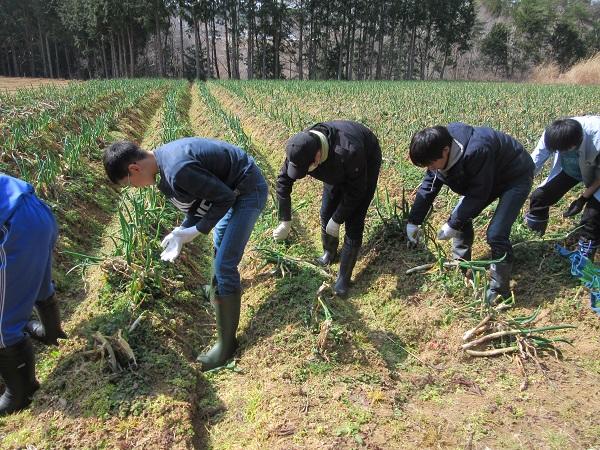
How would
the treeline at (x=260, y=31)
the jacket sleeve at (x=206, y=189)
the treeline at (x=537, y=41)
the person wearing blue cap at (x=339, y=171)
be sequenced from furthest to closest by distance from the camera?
the treeline at (x=537, y=41) < the treeline at (x=260, y=31) < the person wearing blue cap at (x=339, y=171) < the jacket sleeve at (x=206, y=189)

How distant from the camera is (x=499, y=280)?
3066mm

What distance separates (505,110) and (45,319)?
8933 mm

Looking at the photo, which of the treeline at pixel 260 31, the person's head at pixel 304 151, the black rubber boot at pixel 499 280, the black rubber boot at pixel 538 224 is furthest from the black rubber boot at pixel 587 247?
the treeline at pixel 260 31

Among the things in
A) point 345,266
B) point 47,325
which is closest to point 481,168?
point 345,266

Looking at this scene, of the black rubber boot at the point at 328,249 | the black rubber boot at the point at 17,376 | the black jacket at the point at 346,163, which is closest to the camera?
the black rubber boot at the point at 17,376

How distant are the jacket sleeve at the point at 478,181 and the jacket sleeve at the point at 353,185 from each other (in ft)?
2.12

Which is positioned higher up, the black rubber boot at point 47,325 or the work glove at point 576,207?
the work glove at point 576,207

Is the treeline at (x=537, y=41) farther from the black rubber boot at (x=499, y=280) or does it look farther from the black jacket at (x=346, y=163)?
the black jacket at (x=346, y=163)

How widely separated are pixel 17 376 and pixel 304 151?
1850 millimetres

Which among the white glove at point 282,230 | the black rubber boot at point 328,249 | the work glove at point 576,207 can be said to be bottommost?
the black rubber boot at point 328,249

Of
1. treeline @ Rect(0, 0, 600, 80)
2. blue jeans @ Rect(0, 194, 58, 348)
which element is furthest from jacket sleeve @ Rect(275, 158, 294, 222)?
treeline @ Rect(0, 0, 600, 80)

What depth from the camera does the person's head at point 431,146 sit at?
2.63 metres

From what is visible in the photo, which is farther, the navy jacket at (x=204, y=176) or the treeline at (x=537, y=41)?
the treeline at (x=537, y=41)

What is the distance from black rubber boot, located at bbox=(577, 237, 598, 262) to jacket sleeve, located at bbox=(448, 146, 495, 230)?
0.96 meters
